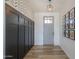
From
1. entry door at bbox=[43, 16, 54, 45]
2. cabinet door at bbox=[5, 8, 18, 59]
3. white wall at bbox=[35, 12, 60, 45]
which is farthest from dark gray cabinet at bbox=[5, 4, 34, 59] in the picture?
entry door at bbox=[43, 16, 54, 45]

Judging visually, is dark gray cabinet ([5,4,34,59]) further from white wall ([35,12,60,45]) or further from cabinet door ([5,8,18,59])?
white wall ([35,12,60,45])

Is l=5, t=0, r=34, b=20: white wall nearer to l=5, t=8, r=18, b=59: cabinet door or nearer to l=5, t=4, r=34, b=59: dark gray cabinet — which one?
l=5, t=4, r=34, b=59: dark gray cabinet

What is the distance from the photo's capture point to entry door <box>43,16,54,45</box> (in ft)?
35.3

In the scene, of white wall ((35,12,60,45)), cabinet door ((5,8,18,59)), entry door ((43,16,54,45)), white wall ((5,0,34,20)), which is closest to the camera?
cabinet door ((5,8,18,59))

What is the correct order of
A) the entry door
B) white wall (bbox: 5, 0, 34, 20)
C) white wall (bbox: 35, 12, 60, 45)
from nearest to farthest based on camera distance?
1. white wall (bbox: 5, 0, 34, 20)
2. white wall (bbox: 35, 12, 60, 45)
3. the entry door

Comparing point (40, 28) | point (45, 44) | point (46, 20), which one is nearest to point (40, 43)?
point (45, 44)

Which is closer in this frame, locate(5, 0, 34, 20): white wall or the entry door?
locate(5, 0, 34, 20): white wall

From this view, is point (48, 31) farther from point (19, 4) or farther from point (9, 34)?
point (9, 34)

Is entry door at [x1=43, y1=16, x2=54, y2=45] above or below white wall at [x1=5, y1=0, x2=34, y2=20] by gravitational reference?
below

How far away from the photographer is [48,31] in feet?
35.4

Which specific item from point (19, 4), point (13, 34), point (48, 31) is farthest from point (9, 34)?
point (48, 31)

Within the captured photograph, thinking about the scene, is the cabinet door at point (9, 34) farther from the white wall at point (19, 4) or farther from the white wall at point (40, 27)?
A: the white wall at point (40, 27)

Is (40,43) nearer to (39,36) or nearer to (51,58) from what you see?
(39,36)

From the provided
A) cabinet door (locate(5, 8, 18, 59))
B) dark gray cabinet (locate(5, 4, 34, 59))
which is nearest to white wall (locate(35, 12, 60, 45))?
dark gray cabinet (locate(5, 4, 34, 59))
